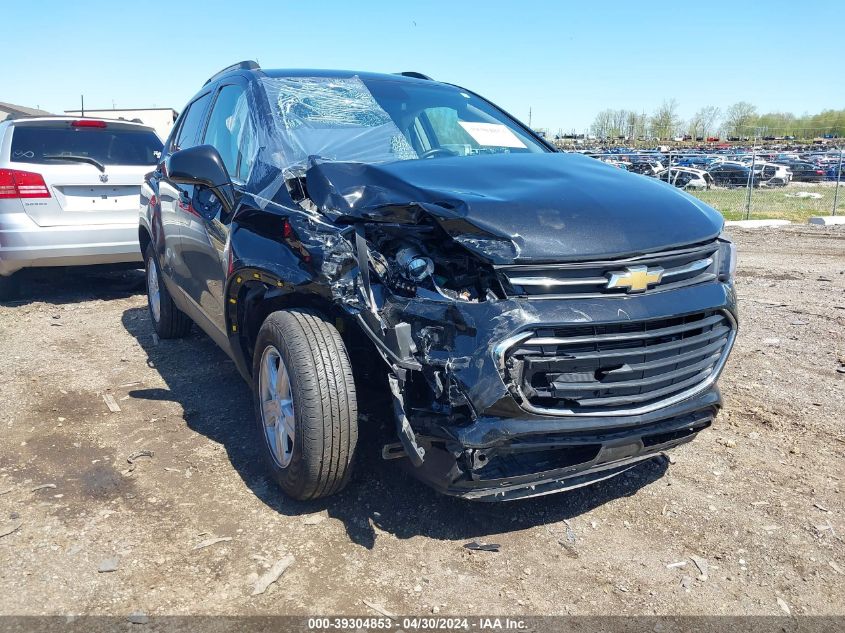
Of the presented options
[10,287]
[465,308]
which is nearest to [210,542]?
[465,308]

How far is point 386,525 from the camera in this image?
300cm

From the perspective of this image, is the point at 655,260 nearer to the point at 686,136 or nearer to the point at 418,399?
the point at 418,399

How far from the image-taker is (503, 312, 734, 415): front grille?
2.44 meters

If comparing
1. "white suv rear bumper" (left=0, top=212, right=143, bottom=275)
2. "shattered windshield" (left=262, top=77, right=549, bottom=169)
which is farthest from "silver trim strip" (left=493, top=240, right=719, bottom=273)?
"white suv rear bumper" (left=0, top=212, right=143, bottom=275)

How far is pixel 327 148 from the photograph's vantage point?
3422mm

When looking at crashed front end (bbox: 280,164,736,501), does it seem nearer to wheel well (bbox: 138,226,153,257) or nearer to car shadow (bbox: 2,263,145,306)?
wheel well (bbox: 138,226,153,257)

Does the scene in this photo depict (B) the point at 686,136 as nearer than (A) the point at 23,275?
No

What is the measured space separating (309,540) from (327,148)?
182 centimetres

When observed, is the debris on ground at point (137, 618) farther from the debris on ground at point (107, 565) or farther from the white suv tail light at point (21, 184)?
the white suv tail light at point (21, 184)

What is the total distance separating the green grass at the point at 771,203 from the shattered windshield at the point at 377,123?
1434 cm

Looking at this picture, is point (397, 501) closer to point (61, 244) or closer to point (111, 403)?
point (111, 403)

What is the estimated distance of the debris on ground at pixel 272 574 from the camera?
2.58m

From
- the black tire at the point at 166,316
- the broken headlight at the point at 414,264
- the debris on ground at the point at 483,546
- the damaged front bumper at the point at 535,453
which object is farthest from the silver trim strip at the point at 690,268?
the black tire at the point at 166,316

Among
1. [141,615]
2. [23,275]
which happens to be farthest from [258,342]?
[23,275]
